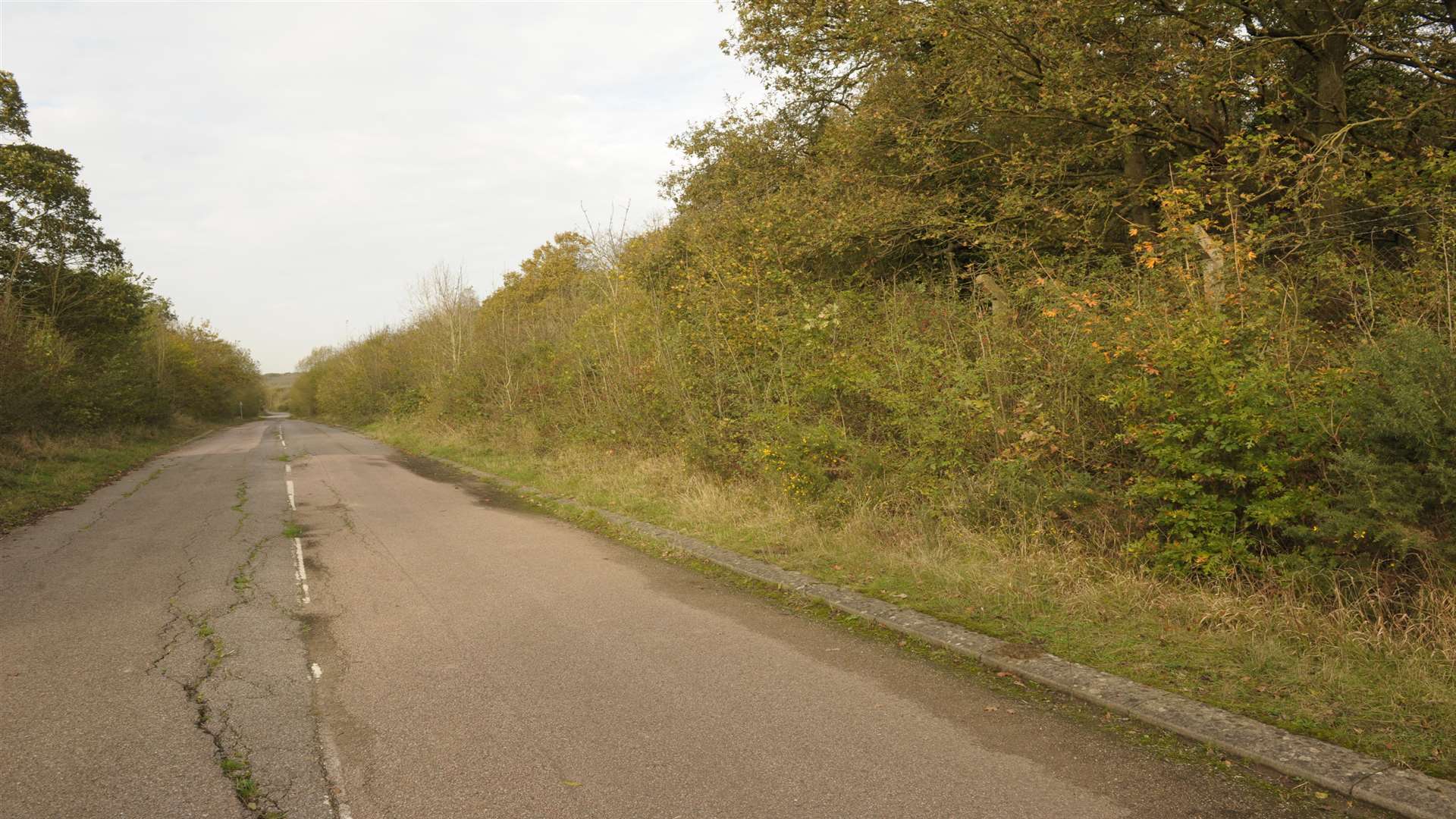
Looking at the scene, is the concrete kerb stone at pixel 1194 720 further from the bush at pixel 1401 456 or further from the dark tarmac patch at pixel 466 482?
the dark tarmac patch at pixel 466 482

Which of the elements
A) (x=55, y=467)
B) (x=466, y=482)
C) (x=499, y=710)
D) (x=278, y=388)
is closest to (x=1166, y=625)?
(x=499, y=710)

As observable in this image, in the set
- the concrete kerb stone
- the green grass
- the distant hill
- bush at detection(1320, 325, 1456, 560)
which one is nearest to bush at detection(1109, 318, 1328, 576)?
bush at detection(1320, 325, 1456, 560)

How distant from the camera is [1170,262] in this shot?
788cm

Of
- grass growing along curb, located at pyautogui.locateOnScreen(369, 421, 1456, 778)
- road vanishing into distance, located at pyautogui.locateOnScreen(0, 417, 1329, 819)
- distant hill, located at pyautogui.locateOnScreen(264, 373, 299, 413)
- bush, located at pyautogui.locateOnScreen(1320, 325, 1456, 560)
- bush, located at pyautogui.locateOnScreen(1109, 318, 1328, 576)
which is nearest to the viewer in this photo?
road vanishing into distance, located at pyautogui.locateOnScreen(0, 417, 1329, 819)

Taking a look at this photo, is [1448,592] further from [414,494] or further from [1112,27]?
[414,494]

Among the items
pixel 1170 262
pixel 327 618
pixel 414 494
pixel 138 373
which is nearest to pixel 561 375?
pixel 414 494

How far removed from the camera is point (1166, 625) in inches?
211

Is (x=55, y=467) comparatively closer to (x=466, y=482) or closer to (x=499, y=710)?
(x=466, y=482)

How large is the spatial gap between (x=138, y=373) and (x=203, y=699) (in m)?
35.8

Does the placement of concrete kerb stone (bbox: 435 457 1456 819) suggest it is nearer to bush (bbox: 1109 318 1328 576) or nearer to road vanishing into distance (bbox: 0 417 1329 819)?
road vanishing into distance (bbox: 0 417 1329 819)

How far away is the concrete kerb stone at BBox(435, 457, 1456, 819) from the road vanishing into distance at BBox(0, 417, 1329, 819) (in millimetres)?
266

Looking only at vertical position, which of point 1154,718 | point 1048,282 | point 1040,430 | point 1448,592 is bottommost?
point 1154,718

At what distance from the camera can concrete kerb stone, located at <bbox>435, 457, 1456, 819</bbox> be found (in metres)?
3.41

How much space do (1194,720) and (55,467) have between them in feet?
73.5
